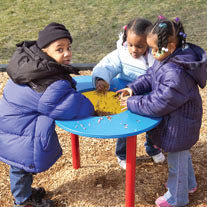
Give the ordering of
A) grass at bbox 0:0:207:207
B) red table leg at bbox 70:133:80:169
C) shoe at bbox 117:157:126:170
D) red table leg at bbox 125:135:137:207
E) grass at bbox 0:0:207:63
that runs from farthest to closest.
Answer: grass at bbox 0:0:207:63
shoe at bbox 117:157:126:170
red table leg at bbox 70:133:80:169
grass at bbox 0:0:207:207
red table leg at bbox 125:135:137:207

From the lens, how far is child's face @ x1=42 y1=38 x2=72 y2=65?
93.7 inches

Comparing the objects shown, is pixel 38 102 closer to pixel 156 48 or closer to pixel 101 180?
pixel 156 48

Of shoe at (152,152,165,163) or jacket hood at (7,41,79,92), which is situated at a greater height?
jacket hood at (7,41,79,92)

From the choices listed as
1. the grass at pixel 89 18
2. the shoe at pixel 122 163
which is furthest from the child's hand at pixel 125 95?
the grass at pixel 89 18

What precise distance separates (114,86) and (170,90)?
95cm

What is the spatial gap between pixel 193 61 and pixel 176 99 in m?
0.29

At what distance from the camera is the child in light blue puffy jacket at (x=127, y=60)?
261cm

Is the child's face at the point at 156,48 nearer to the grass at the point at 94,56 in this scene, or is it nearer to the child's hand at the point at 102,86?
the child's hand at the point at 102,86

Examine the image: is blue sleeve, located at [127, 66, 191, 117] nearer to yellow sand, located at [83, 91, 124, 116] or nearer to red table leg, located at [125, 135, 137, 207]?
red table leg, located at [125, 135, 137, 207]

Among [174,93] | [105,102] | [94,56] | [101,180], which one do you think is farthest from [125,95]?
[94,56]

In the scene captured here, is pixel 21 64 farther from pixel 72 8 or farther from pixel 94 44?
pixel 72 8

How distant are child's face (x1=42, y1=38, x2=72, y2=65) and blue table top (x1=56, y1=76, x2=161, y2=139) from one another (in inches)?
18.2

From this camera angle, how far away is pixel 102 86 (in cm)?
291

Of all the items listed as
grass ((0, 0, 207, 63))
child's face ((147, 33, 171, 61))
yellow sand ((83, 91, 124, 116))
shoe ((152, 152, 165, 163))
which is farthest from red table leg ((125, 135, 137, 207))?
grass ((0, 0, 207, 63))
